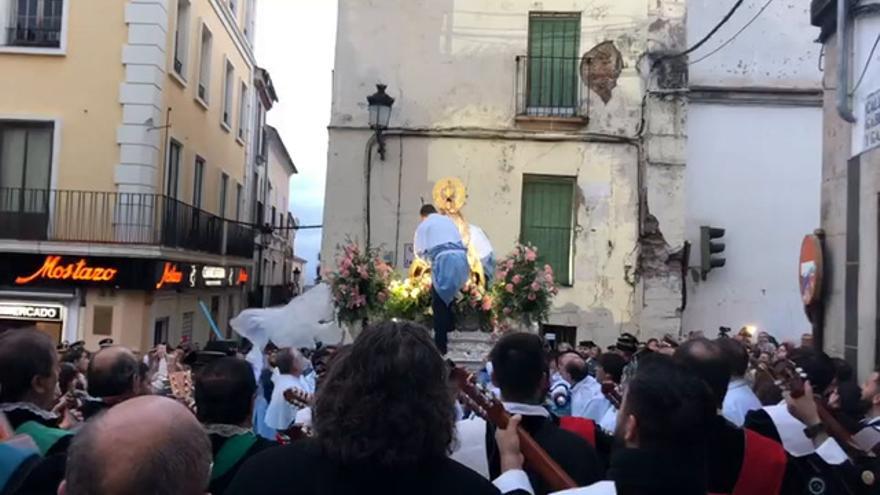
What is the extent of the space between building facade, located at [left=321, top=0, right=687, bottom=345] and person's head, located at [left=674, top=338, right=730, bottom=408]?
12.0 meters

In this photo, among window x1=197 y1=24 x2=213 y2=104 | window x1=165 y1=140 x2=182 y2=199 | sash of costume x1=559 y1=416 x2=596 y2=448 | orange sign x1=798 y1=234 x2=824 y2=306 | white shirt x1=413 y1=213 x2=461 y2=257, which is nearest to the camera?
sash of costume x1=559 y1=416 x2=596 y2=448

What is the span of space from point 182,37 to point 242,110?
7.46 metres

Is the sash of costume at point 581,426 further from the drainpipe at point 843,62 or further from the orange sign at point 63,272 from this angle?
the orange sign at point 63,272

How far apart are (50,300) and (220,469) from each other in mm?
14329

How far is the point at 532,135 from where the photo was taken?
51.9 feet

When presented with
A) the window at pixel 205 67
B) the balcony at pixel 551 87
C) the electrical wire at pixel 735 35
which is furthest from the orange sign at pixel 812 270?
the window at pixel 205 67

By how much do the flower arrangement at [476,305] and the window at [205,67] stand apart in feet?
44.0

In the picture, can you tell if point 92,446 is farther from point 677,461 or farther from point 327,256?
point 327,256

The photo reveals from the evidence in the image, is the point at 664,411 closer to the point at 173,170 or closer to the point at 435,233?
the point at 435,233

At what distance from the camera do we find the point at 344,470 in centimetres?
243

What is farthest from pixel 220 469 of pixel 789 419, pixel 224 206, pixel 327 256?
pixel 224 206

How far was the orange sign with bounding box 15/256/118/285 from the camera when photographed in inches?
633

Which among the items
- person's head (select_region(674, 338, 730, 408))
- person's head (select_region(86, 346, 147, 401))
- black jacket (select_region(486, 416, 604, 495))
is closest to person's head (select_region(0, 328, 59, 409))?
person's head (select_region(86, 346, 147, 401))

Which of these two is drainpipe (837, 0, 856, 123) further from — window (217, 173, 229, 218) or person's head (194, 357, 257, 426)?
window (217, 173, 229, 218)
